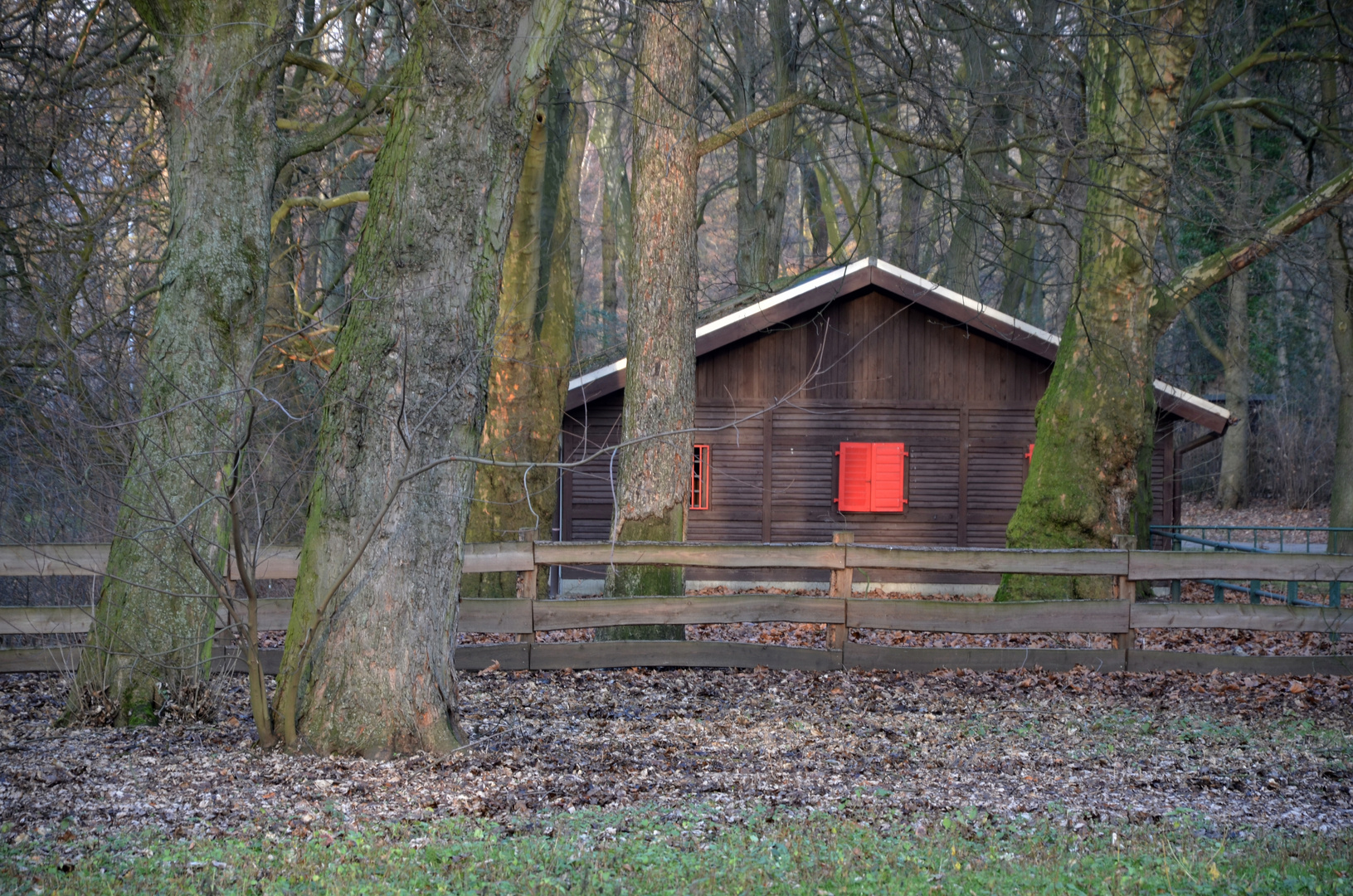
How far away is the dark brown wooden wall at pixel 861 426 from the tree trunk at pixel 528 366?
15.5 feet

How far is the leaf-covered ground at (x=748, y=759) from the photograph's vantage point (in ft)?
17.3

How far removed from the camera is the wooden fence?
9.06 m

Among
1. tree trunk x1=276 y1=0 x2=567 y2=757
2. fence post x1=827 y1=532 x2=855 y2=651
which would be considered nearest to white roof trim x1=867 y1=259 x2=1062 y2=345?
fence post x1=827 y1=532 x2=855 y2=651

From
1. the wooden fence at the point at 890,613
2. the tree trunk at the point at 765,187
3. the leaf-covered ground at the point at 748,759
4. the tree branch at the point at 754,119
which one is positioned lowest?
the leaf-covered ground at the point at 748,759

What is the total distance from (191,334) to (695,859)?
483 cm

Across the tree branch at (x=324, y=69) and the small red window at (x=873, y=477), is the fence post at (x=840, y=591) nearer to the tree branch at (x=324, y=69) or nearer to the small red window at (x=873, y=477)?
the tree branch at (x=324, y=69)

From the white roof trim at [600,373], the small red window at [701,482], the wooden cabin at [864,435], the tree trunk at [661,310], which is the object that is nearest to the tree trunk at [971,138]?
the wooden cabin at [864,435]

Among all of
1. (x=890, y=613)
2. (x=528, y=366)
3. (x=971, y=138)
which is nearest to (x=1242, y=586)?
(x=971, y=138)

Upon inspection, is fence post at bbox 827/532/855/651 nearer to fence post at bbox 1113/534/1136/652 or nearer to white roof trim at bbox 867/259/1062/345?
fence post at bbox 1113/534/1136/652

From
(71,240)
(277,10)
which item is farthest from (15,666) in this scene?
(277,10)

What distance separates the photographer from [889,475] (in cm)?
1806

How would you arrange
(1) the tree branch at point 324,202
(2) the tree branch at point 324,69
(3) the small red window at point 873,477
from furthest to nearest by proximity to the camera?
(3) the small red window at point 873,477 → (1) the tree branch at point 324,202 → (2) the tree branch at point 324,69

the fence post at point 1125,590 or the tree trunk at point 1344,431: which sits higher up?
the tree trunk at point 1344,431

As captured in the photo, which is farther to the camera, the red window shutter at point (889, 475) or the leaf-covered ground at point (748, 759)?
the red window shutter at point (889, 475)
